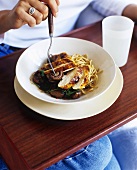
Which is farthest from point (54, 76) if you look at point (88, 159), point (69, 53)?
point (88, 159)

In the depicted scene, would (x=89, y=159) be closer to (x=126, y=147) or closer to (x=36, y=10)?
(x=126, y=147)

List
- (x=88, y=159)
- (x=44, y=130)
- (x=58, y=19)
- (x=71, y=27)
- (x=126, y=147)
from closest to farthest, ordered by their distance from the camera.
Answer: (x=44, y=130), (x=88, y=159), (x=126, y=147), (x=58, y=19), (x=71, y=27)

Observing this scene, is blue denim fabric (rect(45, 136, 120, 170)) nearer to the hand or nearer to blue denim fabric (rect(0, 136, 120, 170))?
blue denim fabric (rect(0, 136, 120, 170))

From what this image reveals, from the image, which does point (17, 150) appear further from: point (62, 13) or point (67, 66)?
point (62, 13)

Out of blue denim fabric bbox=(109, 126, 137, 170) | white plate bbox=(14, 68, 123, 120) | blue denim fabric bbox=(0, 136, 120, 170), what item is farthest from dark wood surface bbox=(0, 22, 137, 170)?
blue denim fabric bbox=(109, 126, 137, 170)

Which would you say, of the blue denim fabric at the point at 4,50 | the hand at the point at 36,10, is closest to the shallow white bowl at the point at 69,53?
the hand at the point at 36,10

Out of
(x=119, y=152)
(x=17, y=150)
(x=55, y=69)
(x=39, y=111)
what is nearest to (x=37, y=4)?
(x=55, y=69)
